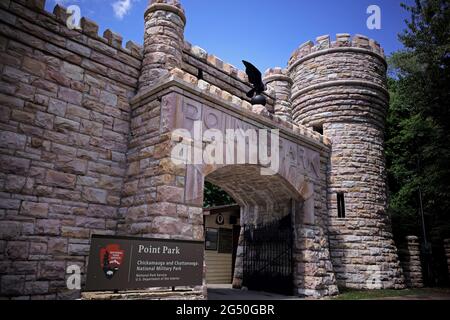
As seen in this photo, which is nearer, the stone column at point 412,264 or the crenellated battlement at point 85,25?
the crenellated battlement at point 85,25

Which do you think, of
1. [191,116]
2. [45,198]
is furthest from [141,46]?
[45,198]

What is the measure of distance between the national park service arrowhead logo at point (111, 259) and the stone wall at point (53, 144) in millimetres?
2225

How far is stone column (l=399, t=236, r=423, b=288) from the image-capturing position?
12469 millimetres

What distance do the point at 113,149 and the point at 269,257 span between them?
556cm

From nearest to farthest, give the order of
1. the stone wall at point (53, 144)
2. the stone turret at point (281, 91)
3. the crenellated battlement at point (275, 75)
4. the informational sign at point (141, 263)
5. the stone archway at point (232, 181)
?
the informational sign at point (141, 263), the stone wall at point (53, 144), the stone archway at point (232, 181), the stone turret at point (281, 91), the crenellated battlement at point (275, 75)

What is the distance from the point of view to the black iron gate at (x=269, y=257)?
30.5 feet

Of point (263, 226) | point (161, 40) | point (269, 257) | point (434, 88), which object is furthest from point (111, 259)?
point (434, 88)

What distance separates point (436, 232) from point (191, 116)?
37.8ft

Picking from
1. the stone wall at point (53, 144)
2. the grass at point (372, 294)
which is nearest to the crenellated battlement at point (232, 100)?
the stone wall at point (53, 144)

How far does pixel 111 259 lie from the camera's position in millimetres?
4277

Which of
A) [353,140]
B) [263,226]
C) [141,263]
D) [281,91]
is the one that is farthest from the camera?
[353,140]

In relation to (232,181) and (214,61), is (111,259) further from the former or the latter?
(214,61)

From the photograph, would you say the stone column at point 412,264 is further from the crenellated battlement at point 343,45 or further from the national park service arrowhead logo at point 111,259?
the national park service arrowhead logo at point 111,259

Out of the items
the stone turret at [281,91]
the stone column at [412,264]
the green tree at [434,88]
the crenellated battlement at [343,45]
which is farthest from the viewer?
the crenellated battlement at [343,45]
